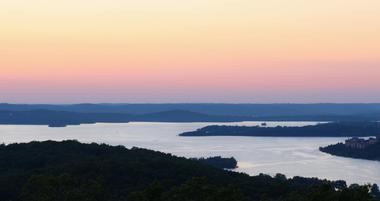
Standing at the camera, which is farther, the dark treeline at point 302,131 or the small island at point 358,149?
the dark treeline at point 302,131

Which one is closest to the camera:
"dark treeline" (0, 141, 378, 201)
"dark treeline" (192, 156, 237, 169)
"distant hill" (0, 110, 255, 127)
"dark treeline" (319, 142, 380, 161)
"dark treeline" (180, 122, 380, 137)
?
"dark treeline" (0, 141, 378, 201)

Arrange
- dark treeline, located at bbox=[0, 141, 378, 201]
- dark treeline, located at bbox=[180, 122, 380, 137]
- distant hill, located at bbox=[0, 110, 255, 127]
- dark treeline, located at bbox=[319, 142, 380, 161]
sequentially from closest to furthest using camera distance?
dark treeline, located at bbox=[0, 141, 378, 201] < dark treeline, located at bbox=[319, 142, 380, 161] < dark treeline, located at bbox=[180, 122, 380, 137] < distant hill, located at bbox=[0, 110, 255, 127]

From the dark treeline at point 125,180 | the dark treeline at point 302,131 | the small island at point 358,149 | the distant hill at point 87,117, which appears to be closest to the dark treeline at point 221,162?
the small island at point 358,149

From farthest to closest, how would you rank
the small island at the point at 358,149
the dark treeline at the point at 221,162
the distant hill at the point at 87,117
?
the distant hill at the point at 87,117
the small island at the point at 358,149
the dark treeline at the point at 221,162

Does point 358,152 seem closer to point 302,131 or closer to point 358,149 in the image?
point 358,149

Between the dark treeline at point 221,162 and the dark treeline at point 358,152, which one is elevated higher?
the dark treeline at point 358,152

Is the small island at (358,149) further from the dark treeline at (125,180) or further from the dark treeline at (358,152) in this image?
the dark treeline at (125,180)

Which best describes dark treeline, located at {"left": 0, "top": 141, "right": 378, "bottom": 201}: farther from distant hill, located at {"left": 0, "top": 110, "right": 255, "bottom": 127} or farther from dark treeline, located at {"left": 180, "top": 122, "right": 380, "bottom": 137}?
distant hill, located at {"left": 0, "top": 110, "right": 255, "bottom": 127}

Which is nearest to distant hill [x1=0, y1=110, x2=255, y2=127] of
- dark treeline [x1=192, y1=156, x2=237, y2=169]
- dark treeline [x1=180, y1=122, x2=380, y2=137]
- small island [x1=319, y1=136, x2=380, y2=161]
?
dark treeline [x1=180, y1=122, x2=380, y2=137]

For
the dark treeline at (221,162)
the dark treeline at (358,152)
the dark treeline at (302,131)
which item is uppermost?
the dark treeline at (302,131)

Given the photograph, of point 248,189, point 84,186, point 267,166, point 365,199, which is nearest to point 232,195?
point 365,199
